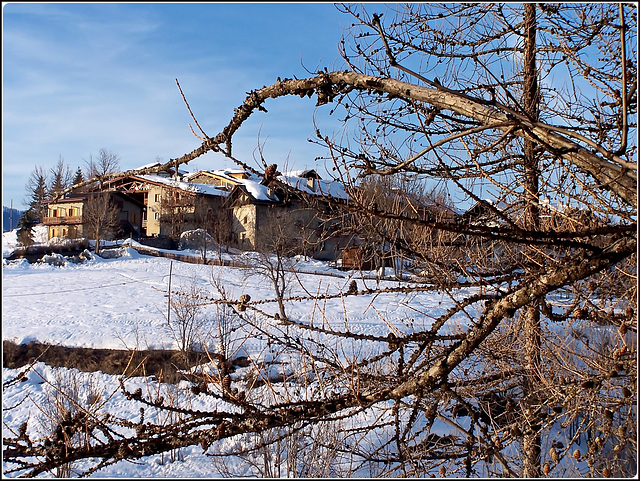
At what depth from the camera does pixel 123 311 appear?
2211 centimetres

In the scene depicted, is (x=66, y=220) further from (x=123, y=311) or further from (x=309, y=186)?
(x=309, y=186)

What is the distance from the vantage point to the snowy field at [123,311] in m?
14.5

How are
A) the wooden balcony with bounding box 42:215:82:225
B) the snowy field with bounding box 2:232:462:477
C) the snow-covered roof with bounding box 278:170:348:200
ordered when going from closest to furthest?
the snow-covered roof with bounding box 278:170:348:200
the snowy field with bounding box 2:232:462:477
the wooden balcony with bounding box 42:215:82:225

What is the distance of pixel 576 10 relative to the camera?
181 inches

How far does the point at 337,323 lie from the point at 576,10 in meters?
16.8

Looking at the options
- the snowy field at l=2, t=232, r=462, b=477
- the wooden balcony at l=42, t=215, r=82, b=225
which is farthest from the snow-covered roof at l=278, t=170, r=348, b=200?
the wooden balcony at l=42, t=215, r=82, b=225

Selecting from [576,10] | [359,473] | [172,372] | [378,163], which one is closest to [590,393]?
[378,163]

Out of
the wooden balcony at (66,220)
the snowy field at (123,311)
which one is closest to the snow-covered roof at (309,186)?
the snowy field at (123,311)

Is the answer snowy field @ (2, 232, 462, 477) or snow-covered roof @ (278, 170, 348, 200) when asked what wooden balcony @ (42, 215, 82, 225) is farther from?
snow-covered roof @ (278, 170, 348, 200)

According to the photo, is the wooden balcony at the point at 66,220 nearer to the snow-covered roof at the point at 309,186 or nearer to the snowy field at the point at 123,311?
the snowy field at the point at 123,311

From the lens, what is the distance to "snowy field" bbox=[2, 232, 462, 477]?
47.4 feet

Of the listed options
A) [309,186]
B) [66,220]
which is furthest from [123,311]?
[309,186]

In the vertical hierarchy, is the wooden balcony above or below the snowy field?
above

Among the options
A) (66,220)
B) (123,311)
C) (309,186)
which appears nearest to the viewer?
(309,186)
